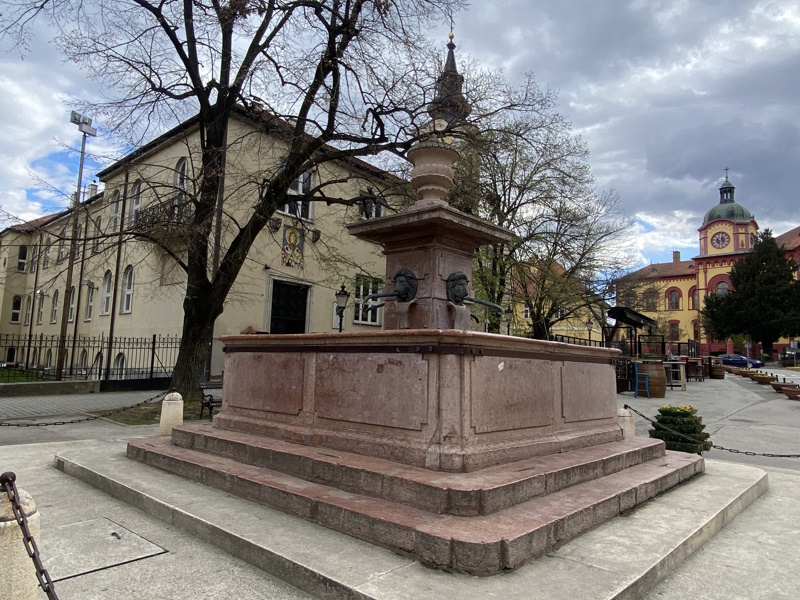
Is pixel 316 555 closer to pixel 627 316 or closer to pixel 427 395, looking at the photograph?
pixel 427 395

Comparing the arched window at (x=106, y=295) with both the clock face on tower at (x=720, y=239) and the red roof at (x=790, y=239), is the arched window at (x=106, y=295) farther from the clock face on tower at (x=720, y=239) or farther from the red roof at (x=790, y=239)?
the clock face on tower at (x=720, y=239)

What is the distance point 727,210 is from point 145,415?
3496 inches

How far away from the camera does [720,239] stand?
Result: 77625mm

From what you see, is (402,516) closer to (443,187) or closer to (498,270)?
(443,187)

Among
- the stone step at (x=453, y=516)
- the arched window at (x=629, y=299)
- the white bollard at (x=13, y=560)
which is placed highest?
the arched window at (x=629, y=299)

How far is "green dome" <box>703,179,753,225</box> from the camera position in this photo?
78.6 metres

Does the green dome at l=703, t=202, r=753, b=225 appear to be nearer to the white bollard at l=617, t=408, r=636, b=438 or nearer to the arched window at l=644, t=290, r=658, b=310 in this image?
the arched window at l=644, t=290, r=658, b=310

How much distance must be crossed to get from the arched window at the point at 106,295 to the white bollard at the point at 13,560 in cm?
2692

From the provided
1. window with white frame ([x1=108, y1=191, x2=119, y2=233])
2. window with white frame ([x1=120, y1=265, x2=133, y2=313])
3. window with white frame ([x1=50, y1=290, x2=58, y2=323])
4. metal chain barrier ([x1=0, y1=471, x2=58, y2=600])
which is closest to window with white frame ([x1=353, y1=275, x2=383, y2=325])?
window with white frame ([x1=108, y1=191, x2=119, y2=233])

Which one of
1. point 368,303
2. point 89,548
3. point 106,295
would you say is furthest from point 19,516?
point 106,295

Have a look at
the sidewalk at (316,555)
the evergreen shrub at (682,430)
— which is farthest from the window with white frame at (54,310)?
the evergreen shrub at (682,430)

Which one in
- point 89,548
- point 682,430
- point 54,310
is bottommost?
point 89,548

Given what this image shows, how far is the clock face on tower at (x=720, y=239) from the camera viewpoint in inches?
3034

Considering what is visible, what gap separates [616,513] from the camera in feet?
15.0
